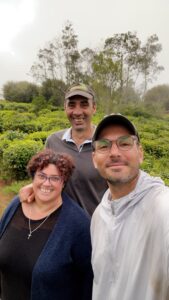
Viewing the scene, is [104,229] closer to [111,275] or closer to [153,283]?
[111,275]

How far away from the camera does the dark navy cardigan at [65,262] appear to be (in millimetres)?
2072

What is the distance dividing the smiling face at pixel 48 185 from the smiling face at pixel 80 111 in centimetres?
70

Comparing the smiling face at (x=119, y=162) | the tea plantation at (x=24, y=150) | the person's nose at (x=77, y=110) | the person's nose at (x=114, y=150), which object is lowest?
the tea plantation at (x=24, y=150)

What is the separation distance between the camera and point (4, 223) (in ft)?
7.62

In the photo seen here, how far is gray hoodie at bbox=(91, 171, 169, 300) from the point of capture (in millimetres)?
1421

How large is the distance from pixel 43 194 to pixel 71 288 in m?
0.67

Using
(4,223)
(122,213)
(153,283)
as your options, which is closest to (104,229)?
(122,213)

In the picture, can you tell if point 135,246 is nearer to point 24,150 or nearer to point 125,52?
point 24,150

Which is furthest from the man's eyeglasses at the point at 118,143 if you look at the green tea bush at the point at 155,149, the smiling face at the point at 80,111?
the green tea bush at the point at 155,149

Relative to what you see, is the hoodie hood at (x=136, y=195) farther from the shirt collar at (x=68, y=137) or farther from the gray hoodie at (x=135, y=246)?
the shirt collar at (x=68, y=137)

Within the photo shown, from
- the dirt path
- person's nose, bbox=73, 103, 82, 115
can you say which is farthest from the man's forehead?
the dirt path

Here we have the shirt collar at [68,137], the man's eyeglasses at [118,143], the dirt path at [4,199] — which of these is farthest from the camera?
the dirt path at [4,199]

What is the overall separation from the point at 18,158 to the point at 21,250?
5.81m

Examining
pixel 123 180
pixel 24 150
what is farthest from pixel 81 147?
pixel 24 150
